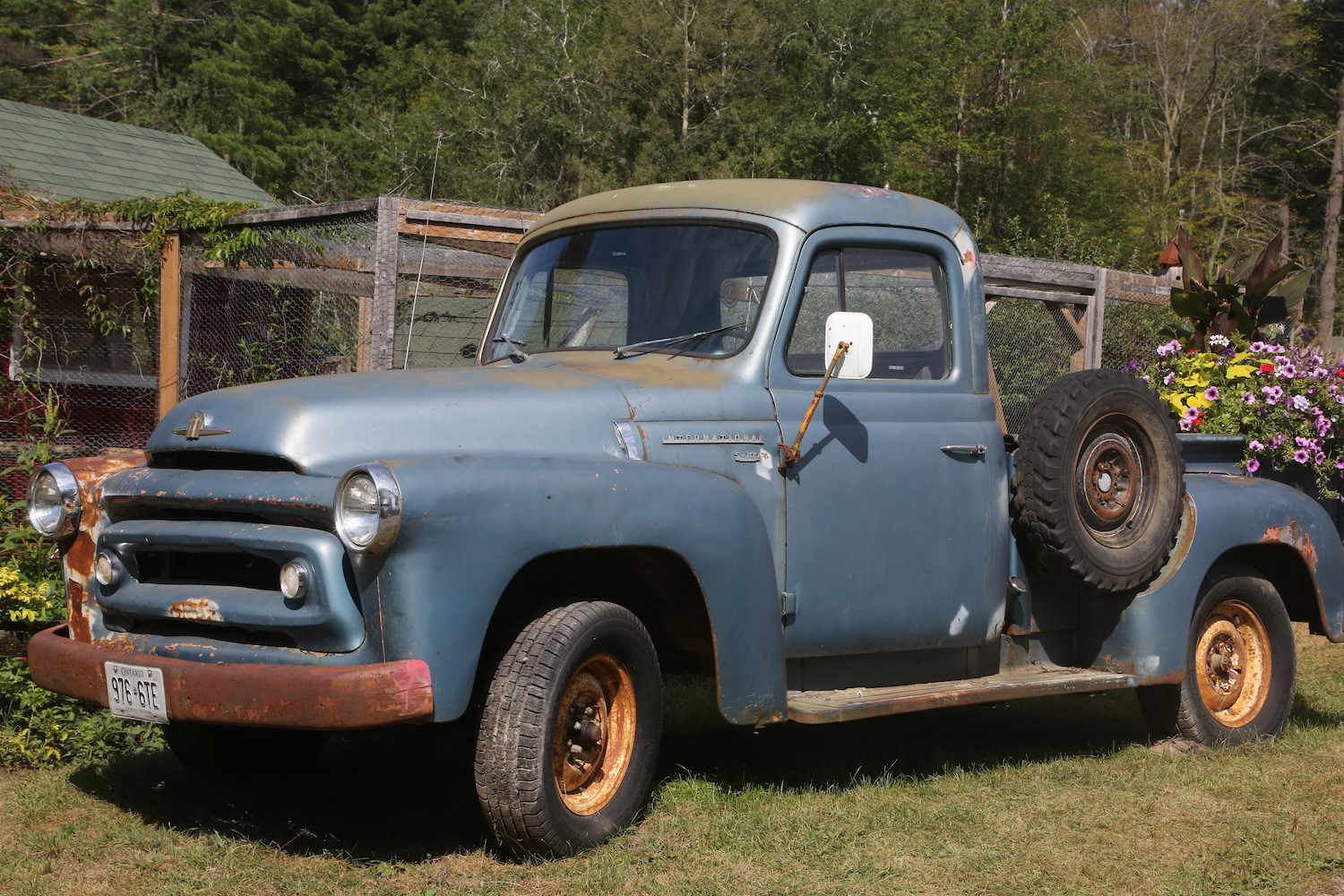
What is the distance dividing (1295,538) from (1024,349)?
→ 601cm

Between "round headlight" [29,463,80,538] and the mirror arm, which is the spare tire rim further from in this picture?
"round headlight" [29,463,80,538]

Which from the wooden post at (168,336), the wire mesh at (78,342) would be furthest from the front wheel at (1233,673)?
the wooden post at (168,336)

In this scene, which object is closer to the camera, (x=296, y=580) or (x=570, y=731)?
(x=296, y=580)

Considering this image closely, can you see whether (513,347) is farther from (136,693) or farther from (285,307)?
(285,307)

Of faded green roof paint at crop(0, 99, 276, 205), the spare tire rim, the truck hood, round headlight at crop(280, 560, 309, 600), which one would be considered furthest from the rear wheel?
faded green roof paint at crop(0, 99, 276, 205)

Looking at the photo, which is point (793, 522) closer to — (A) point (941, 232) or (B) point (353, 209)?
(A) point (941, 232)

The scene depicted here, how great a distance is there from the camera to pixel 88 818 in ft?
13.4

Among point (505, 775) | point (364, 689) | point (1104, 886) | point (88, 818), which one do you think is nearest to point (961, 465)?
point (1104, 886)

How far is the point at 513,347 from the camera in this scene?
4.89m

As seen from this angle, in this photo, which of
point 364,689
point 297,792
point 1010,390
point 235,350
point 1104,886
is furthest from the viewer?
point 1010,390

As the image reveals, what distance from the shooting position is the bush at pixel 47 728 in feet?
15.6

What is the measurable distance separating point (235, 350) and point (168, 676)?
5953 millimetres

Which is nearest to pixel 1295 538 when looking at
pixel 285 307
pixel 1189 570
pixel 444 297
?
pixel 1189 570

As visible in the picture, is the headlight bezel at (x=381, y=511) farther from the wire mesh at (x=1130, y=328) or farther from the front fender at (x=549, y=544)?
the wire mesh at (x=1130, y=328)
